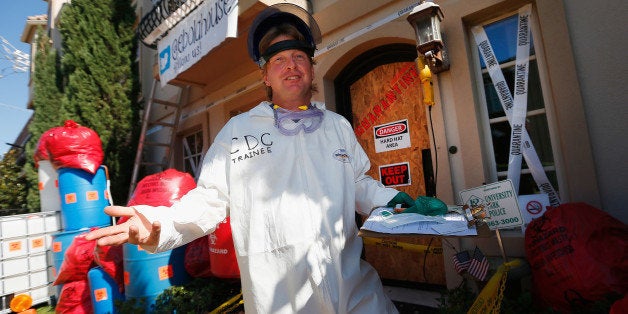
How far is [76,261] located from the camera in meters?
3.14

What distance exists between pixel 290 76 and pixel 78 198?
162 inches

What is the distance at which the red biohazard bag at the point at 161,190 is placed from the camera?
3186mm

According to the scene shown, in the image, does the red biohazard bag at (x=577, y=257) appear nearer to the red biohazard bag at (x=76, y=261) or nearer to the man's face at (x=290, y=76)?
the man's face at (x=290, y=76)

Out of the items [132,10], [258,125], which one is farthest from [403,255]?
[132,10]

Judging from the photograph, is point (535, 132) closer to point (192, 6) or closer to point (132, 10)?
point (192, 6)

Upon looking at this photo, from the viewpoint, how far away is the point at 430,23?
9.09ft

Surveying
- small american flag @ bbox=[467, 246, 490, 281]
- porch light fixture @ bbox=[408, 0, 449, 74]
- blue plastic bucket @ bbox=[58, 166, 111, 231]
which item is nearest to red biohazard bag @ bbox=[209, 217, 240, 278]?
small american flag @ bbox=[467, 246, 490, 281]

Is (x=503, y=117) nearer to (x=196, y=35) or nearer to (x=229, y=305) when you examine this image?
(x=229, y=305)

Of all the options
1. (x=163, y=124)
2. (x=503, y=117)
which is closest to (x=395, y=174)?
(x=503, y=117)

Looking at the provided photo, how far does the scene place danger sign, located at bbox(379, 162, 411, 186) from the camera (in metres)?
3.63

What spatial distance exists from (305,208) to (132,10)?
308 inches

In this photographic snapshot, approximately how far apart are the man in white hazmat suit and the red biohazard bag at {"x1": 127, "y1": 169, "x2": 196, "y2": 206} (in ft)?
6.71

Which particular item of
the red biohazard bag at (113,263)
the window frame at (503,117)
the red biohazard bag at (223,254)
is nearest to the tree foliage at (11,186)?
the red biohazard bag at (113,263)

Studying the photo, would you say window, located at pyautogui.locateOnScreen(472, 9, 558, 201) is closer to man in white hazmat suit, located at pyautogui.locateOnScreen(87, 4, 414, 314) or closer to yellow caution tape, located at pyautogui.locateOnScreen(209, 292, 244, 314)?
man in white hazmat suit, located at pyautogui.locateOnScreen(87, 4, 414, 314)
